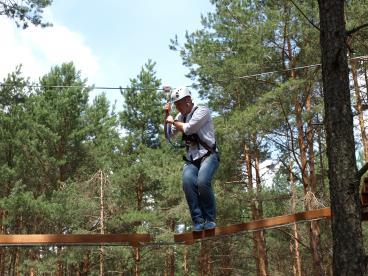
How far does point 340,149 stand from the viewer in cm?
380

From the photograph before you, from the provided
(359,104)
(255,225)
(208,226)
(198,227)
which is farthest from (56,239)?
(359,104)

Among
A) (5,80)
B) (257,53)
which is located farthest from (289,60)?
(5,80)

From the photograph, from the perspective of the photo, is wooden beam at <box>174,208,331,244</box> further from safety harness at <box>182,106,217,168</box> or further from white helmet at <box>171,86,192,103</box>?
white helmet at <box>171,86,192,103</box>

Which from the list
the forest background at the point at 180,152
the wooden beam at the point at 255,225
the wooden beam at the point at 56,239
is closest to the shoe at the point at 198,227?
the wooden beam at the point at 255,225

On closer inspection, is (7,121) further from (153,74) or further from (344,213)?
(344,213)

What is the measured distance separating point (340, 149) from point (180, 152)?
16.7 metres

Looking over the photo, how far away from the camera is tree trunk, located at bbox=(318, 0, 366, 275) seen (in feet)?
11.7

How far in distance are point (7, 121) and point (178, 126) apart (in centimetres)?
1854

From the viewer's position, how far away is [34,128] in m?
21.1

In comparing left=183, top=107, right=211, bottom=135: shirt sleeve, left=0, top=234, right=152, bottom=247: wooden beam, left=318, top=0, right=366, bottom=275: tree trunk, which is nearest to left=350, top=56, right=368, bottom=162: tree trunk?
left=183, top=107, right=211, bottom=135: shirt sleeve

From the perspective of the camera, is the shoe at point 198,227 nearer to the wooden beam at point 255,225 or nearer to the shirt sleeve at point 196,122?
the wooden beam at point 255,225

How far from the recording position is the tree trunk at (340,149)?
357cm

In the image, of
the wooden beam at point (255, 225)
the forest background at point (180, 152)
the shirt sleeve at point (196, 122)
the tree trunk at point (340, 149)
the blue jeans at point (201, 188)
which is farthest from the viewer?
the forest background at point (180, 152)

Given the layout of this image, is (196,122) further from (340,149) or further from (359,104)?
(359,104)
